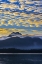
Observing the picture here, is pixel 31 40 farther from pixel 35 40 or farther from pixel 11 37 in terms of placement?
pixel 11 37

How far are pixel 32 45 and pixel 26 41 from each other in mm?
212

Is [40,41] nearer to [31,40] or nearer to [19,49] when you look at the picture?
[31,40]

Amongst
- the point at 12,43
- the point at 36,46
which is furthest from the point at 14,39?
the point at 36,46

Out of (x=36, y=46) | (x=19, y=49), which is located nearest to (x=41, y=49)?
(x=36, y=46)

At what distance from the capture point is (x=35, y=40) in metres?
6.34

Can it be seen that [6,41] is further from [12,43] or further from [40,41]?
[40,41]

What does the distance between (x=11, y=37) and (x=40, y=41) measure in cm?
78

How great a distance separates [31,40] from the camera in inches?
252

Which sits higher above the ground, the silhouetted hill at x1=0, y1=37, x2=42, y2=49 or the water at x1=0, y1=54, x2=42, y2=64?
the silhouetted hill at x1=0, y1=37, x2=42, y2=49

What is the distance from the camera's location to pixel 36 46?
654 cm

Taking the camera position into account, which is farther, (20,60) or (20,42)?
(20,60)

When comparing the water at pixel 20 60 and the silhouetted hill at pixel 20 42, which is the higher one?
the silhouetted hill at pixel 20 42

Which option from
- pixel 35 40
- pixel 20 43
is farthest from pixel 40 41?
pixel 20 43

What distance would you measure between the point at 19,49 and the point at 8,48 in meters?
0.30
